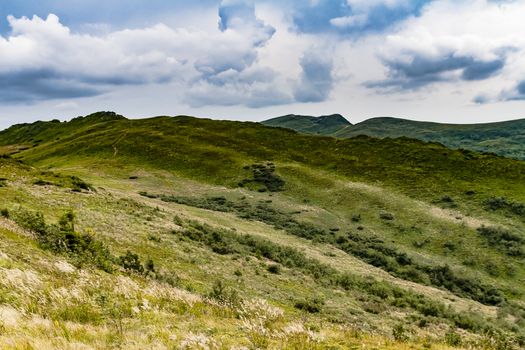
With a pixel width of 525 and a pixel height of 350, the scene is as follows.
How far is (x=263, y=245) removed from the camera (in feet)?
113

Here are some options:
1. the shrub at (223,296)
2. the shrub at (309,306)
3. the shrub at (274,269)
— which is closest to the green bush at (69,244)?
the shrub at (223,296)

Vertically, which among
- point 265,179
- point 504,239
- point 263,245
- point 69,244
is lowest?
point 504,239

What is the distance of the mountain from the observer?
9117 mm

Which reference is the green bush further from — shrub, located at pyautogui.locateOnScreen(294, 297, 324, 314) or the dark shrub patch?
the dark shrub patch

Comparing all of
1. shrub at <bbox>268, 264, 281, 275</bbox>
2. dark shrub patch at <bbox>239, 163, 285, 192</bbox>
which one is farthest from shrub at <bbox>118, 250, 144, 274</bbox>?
dark shrub patch at <bbox>239, 163, 285, 192</bbox>

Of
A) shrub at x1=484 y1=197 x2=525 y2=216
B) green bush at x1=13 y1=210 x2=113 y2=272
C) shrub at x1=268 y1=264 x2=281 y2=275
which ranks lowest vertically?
shrub at x1=484 y1=197 x2=525 y2=216

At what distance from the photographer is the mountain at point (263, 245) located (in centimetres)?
912

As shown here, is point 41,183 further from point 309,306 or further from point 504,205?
point 504,205

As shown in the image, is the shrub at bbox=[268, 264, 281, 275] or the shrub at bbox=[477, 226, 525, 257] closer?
the shrub at bbox=[268, 264, 281, 275]

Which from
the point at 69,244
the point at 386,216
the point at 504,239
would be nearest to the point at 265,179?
the point at 386,216

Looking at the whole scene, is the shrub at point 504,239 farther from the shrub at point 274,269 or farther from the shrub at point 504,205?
the shrub at point 274,269

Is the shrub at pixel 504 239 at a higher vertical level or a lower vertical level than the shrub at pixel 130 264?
lower

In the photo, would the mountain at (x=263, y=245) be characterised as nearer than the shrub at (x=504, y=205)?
Yes

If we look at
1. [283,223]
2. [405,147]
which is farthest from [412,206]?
[405,147]
